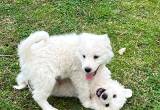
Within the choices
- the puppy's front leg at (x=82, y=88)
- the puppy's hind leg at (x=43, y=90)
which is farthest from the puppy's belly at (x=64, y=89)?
the puppy's hind leg at (x=43, y=90)

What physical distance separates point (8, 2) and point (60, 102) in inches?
95.8

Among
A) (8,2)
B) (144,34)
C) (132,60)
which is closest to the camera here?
(132,60)

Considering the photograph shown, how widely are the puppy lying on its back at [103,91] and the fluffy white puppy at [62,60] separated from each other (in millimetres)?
98

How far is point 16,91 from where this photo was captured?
578cm

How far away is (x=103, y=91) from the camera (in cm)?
542

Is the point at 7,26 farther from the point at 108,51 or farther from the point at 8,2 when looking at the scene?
the point at 108,51

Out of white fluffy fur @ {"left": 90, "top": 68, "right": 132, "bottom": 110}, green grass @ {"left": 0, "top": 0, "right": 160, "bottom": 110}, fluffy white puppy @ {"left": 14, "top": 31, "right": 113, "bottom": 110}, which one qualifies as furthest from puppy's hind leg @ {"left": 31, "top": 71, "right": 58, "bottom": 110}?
white fluffy fur @ {"left": 90, "top": 68, "right": 132, "bottom": 110}

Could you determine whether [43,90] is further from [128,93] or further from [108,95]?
[128,93]

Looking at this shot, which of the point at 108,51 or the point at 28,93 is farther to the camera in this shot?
A: the point at 28,93

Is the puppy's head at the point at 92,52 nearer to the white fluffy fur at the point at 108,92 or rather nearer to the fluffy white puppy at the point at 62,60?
the fluffy white puppy at the point at 62,60

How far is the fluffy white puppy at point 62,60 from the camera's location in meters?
5.23

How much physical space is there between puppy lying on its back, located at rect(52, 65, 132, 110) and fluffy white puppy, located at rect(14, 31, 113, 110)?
0.32 feet

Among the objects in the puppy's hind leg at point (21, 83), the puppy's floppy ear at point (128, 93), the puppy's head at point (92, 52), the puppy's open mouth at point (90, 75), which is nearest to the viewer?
the puppy's head at point (92, 52)

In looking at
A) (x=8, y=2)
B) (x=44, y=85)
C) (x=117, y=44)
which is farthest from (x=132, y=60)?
(x=8, y=2)
